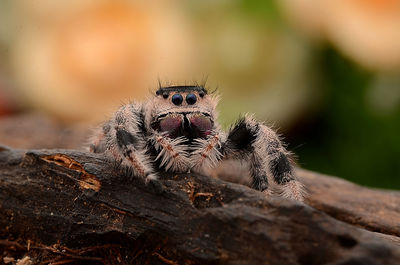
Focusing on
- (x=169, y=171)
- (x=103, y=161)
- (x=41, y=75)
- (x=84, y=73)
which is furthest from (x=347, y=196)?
(x=41, y=75)

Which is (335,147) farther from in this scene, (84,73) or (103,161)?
(103,161)

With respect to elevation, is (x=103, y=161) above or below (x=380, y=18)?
below

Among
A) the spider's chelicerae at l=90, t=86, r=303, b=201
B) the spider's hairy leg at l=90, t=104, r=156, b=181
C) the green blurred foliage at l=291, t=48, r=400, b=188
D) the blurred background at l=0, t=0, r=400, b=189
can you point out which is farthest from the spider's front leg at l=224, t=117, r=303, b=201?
the green blurred foliage at l=291, t=48, r=400, b=188

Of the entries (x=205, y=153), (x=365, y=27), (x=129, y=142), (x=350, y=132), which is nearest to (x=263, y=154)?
(x=205, y=153)

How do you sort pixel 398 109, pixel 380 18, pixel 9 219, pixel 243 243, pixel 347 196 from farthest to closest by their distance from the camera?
pixel 398 109 < pixel 380 18 < pixel 347 196 < pixel 9 219 < pixel 243 243

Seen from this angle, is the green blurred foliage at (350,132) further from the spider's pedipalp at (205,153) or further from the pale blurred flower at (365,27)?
the spider's pedipalp at (205,153)

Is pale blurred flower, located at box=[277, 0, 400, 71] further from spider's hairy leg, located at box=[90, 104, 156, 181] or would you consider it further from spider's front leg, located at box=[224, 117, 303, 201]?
spider's hairy leg, located at box=[90, 104, 156, 181]

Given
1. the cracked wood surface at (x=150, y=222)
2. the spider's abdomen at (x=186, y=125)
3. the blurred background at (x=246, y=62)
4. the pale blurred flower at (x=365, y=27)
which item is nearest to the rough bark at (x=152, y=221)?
the cracked wood surface at (x=150, y=222)
